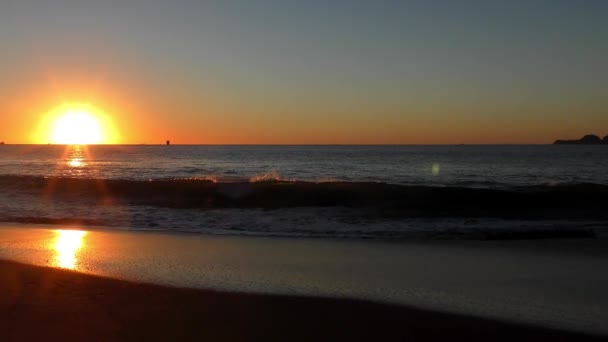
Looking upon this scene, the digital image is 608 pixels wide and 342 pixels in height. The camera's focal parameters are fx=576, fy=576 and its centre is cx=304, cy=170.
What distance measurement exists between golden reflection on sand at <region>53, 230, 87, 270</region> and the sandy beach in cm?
4

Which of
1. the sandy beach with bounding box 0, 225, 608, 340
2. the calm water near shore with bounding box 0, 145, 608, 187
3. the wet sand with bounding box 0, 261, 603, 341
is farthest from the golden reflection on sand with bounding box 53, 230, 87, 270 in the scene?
the calm water near shore with bounding box 0, 145, 608, 187

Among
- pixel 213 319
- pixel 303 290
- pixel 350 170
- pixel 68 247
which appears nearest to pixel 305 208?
pixel 68 247

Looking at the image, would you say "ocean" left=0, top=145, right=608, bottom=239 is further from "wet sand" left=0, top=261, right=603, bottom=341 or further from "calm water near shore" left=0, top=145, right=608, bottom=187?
"calm water near shore" left=0, top=145, right=608, bottom=187

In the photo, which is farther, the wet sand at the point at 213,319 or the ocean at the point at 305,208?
the ocean at the point at 305,208

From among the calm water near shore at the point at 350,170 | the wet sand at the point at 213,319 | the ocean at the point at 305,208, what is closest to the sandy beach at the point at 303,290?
the wet sand at the point at 213,319

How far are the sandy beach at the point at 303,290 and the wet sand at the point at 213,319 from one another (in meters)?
0.02

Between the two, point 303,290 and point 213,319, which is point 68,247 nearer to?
point 303,290

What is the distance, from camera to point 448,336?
238 inches

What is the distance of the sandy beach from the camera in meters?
6.32

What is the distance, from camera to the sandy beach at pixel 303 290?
6316 mm

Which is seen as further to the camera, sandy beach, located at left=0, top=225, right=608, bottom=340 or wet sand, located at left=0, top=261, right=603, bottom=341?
sandy beach, located at left=0, top=225, right=608, bottom=340

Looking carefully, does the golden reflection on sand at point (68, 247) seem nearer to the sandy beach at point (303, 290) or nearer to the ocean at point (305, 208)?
the sandy beach at point (303, 290)

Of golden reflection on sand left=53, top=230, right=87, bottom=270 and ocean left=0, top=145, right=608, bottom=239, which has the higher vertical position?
golden reflection on sand left=53, top=230, right=87, bottom=270

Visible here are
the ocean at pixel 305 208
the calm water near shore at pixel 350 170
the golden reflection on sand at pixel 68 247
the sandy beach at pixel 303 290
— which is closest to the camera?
the sandy beach at pixel 303 290
